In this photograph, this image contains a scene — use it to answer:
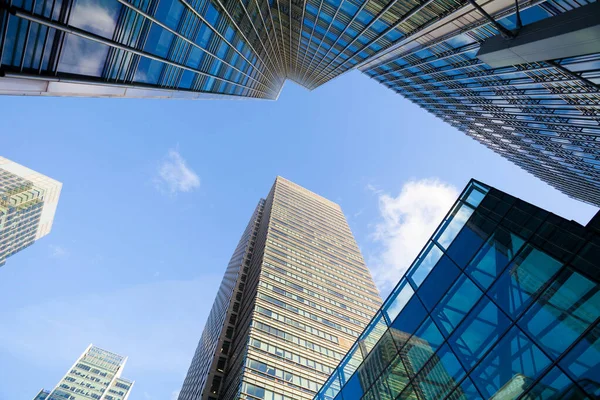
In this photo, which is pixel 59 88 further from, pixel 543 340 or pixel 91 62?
pixel 543 340

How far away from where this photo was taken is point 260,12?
3128 centimetres

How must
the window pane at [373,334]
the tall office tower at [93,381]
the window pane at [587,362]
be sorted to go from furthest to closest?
1. the tall office tower at [93,381]
2. the window pane at [373,334]
3. the window pane at [587,362]

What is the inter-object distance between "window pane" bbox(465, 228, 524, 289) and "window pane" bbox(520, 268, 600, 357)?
1.73 metres

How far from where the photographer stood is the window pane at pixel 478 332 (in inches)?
391

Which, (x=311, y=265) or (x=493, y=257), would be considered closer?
(x=493, y=257)

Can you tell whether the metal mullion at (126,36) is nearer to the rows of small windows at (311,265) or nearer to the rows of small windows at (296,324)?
Answer: the rows of small windows at (296,324)

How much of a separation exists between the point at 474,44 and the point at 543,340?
2572 centimetres

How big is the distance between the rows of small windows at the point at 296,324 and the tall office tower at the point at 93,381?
150 m

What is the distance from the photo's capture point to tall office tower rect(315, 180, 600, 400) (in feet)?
26.8

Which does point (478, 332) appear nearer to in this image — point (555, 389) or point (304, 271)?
point (555, 389)

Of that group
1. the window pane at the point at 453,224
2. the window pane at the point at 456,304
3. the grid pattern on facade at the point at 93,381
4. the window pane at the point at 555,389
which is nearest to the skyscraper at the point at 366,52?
the window pane at the point at 453,224

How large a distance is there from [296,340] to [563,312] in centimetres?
4703

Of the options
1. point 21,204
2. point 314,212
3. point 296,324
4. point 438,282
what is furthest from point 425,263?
point 21,204

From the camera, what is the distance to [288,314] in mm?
55312
